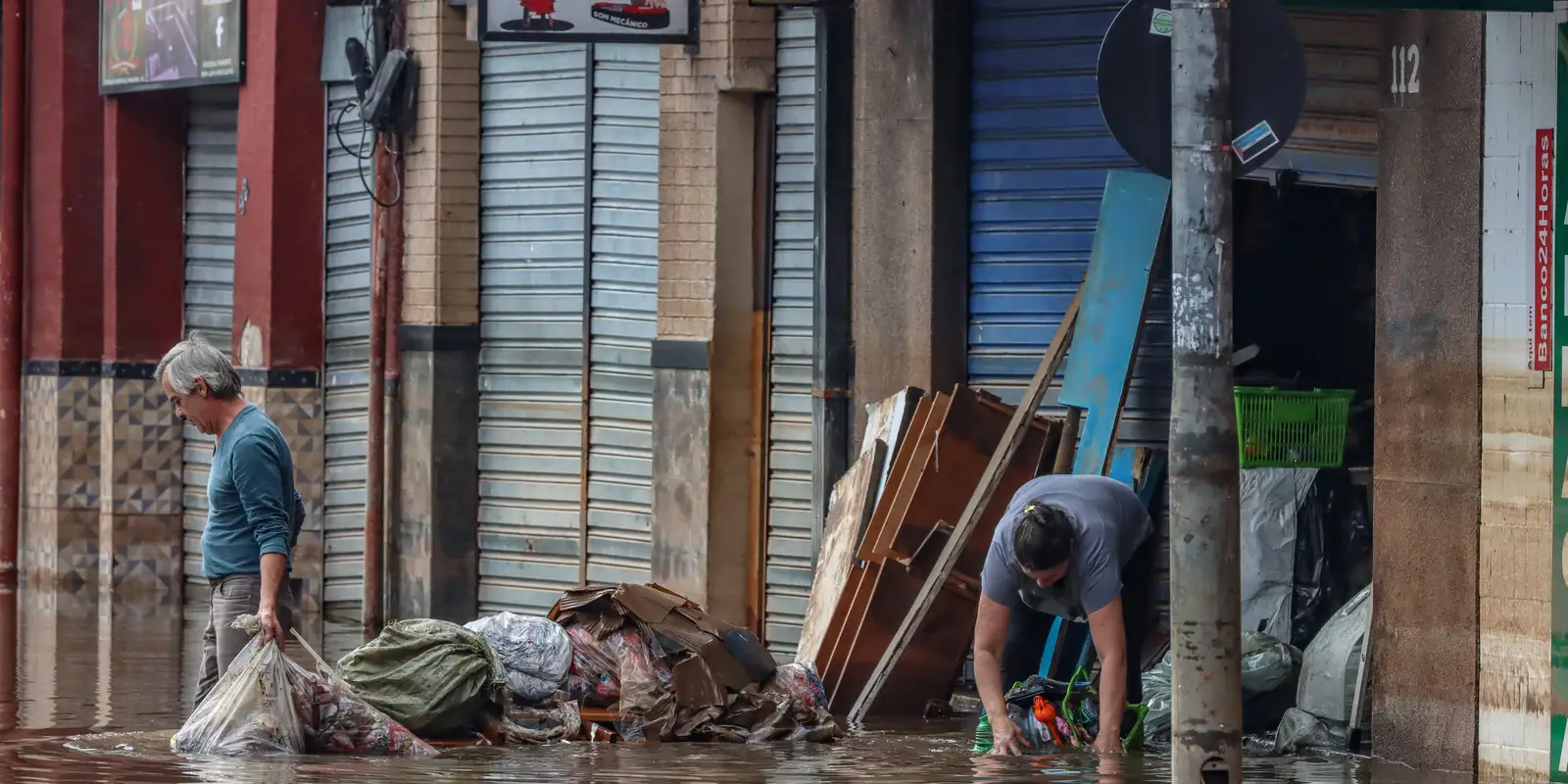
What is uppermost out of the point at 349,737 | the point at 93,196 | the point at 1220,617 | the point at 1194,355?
the point at 93,196

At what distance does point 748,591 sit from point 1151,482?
10.3ft

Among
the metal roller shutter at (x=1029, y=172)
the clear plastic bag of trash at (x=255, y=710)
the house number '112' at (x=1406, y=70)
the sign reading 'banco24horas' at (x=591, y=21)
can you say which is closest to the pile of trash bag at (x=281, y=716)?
the clear plastic bag of trash at (x=255, y=710)

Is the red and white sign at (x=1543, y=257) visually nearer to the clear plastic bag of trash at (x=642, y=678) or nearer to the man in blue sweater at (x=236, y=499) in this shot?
the clear plastic bag of trash at (x=642, y=678)

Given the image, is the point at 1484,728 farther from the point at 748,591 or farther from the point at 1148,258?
the point at 748,591

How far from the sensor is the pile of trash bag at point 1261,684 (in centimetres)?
947

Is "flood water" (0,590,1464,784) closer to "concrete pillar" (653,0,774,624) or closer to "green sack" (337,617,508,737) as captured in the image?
"green sack" (337,617,508,737)

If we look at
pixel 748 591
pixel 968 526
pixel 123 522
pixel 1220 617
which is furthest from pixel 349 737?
pixel 123 522

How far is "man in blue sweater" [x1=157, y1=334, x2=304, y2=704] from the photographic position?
A: 841cm

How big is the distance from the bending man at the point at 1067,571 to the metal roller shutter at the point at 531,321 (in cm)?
583

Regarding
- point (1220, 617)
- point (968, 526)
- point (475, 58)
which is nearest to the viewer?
point (1220, 617)

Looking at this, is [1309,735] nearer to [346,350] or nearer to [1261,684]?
[1261,684]

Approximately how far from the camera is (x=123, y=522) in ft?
57.1

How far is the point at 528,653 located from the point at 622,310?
14.9 ft

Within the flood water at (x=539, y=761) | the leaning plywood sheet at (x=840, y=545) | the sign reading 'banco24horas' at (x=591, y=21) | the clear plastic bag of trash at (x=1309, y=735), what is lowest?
the flood water at (x=539, y=761)
